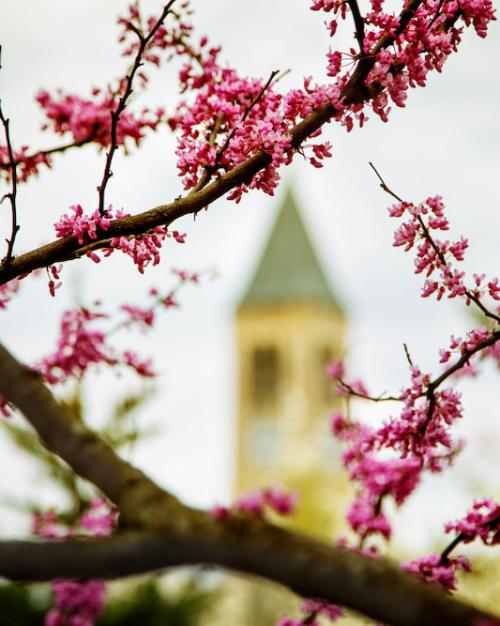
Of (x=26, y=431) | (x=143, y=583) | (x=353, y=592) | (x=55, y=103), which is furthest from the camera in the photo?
(x=143, y=583)

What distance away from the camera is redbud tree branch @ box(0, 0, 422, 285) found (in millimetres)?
2693

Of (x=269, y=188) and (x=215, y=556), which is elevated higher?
(x=269, y=188)

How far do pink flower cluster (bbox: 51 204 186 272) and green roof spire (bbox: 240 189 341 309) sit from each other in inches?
2154

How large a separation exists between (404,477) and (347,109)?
212cm

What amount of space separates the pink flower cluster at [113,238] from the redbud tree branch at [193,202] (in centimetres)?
3

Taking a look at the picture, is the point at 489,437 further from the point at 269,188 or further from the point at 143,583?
the point at 269,188

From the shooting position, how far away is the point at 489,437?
533 inches

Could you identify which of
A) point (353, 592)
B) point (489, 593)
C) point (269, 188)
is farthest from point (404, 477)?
point (489, 593)

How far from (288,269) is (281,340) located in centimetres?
478

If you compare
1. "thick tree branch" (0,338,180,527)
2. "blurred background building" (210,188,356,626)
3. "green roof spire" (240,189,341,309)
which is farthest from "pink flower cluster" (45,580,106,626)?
"green roof spire" (240,189,341,309)

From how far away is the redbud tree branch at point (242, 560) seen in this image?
1.83 m

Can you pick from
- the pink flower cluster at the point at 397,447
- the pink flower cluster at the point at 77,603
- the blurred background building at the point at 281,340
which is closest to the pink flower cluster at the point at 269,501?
the pink flower cluster at the point at 77,603

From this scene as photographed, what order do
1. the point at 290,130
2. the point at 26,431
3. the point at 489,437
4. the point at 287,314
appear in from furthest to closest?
1. the point at 287,314
2. the point at 489,437
3. the point at 26,431
4. the point at 290,130

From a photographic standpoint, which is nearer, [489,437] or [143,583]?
[143,583]
